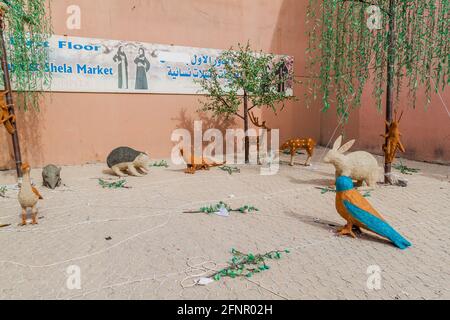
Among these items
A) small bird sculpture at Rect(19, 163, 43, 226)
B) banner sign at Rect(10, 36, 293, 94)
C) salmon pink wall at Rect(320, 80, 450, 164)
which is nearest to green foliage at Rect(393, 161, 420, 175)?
salmon pink wall at Rect(320, 80, 450, 164)

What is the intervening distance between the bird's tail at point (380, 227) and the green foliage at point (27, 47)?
6677 millimetres

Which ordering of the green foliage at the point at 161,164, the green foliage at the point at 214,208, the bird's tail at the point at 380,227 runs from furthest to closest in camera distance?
1. the green foliage at the point at 161,164
2. the green foliage at the point at 214,208
3. the bird's tail at the point at 380,227

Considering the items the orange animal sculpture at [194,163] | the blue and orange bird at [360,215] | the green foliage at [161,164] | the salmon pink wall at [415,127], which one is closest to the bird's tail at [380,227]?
the blue and orange bird at [360,215]

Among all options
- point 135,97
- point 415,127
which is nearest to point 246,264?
point 135,97

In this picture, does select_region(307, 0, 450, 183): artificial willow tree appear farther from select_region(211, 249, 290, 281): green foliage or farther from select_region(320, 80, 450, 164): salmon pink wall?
select_region(211, 249, 290, 281): green foliage

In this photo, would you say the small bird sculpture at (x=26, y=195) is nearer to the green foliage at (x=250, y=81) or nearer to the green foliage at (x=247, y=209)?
the green foliage at (x=247, y=209)

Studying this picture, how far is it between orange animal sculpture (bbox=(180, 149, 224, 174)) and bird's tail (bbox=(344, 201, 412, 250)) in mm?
4679

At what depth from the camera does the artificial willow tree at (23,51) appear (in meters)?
6.23

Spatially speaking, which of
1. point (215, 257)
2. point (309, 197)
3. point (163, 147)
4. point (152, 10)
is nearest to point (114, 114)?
point (163, 147)

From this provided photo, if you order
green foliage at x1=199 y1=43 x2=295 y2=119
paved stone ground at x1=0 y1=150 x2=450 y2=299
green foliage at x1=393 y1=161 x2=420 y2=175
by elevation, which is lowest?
paved stone ground at x1=0 y1=150 x2=450 y2=299

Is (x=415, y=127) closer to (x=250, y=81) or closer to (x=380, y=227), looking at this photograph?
(x=250, y=81)

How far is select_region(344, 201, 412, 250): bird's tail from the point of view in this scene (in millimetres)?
3836
